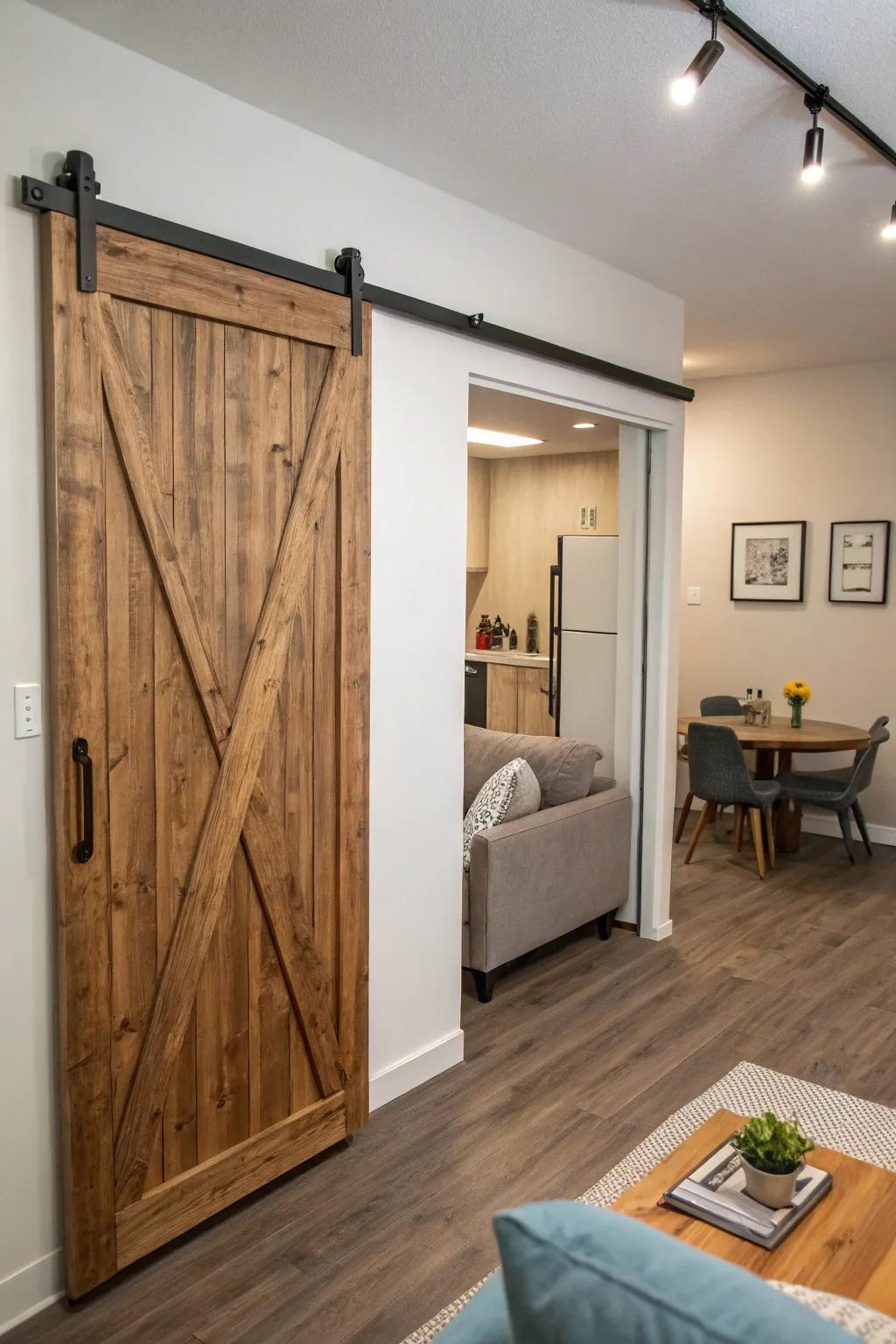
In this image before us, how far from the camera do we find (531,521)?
7.38m

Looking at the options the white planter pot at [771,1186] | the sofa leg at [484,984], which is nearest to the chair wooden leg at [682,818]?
the sofa leg at [484,984]

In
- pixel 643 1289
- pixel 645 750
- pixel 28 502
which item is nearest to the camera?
pixel 643 1289

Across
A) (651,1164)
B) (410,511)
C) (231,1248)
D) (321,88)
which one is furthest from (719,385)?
(231,1248)

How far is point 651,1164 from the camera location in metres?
2.78

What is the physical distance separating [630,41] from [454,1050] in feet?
9.37

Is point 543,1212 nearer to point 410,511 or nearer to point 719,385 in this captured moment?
point 410,511

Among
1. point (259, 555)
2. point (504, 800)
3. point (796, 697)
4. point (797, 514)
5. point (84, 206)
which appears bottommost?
point (504, 800)

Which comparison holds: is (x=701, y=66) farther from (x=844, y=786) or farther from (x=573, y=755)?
(x=844, y=786)

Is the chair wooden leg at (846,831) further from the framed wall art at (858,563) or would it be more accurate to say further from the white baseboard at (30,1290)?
the white baseboard at (30,1290)

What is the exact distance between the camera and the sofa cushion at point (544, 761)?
4.34 m

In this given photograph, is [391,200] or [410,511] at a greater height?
[391,200]

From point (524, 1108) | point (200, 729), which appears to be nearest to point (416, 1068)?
point (524, 1108)

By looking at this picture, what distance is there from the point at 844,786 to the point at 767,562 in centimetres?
157

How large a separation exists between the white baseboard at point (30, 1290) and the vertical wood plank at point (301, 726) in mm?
687
